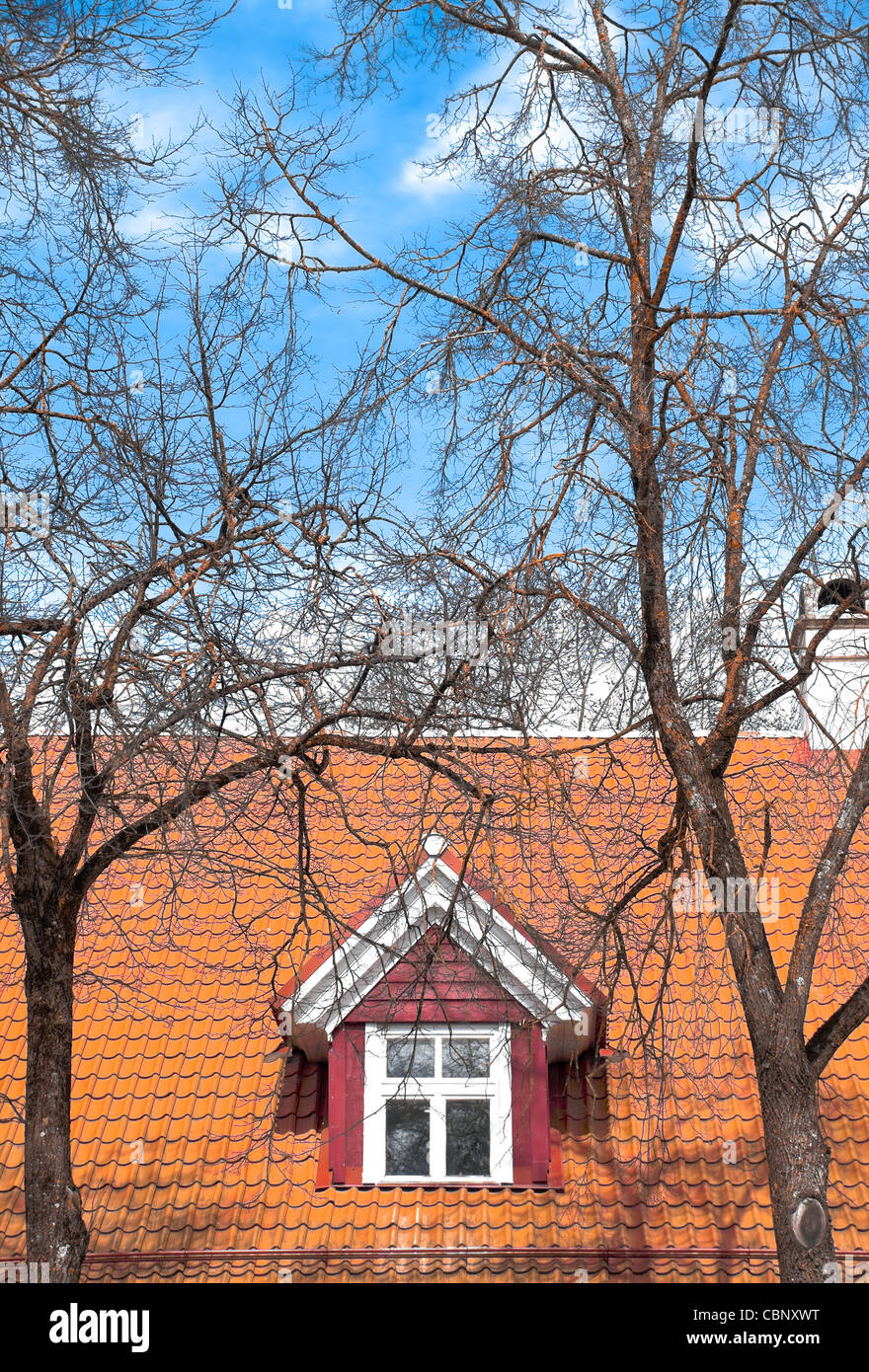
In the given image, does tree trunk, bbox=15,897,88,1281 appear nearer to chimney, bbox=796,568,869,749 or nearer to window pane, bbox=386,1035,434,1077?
window pane, bbox=386,1035,434,1077

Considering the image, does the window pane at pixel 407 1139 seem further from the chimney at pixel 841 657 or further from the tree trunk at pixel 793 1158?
the chimney at pixel 841 657

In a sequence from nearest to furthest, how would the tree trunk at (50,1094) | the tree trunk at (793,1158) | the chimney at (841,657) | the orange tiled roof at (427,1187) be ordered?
the tree trunk at (793,1158) → the tree trunk at (50,1094) → the chimney at (841,657) → the orange tiled roof at (427,1187)

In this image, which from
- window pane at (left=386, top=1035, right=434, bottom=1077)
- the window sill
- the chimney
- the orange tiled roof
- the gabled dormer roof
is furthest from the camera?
window pane at (left=386, top=1035, right=434, bottom=1077)

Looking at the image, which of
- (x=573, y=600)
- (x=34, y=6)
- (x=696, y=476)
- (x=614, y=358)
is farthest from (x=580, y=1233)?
(x=34, y=6)

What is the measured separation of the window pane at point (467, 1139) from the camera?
338 inches

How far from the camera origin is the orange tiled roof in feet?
24.7

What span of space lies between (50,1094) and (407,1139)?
9.36ft

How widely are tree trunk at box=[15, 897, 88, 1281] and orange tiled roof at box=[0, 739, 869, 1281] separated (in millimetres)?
254

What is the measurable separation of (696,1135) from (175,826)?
417 centimetres

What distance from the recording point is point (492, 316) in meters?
7.12

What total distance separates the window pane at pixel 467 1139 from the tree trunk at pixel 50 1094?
109 inches

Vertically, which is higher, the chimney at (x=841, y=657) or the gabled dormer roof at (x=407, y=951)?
the chimney at (x=841, y=657)

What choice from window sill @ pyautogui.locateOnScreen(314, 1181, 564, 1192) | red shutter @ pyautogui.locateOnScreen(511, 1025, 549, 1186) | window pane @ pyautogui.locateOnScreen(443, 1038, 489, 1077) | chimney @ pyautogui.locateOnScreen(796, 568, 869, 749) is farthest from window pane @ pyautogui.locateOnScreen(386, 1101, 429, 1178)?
chimney @ pyautogui.locateOnScreen(796, 568, 869, 749)

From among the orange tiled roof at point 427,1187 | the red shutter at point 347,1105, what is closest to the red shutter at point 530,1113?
the orange tiled roof at point 427,1187
